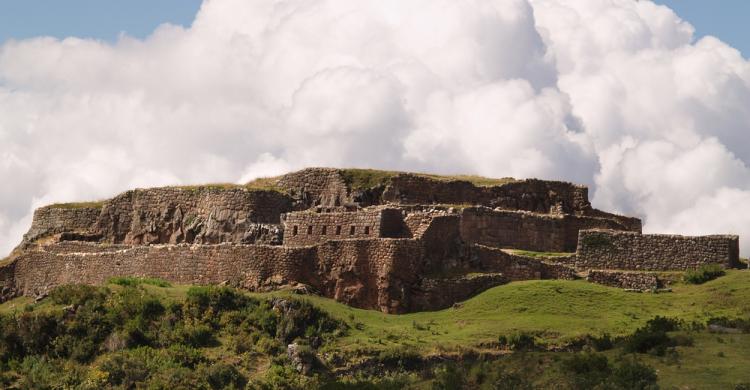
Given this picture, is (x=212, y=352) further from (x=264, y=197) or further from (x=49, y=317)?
(x=264, y=197)

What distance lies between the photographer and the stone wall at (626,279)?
65562mm

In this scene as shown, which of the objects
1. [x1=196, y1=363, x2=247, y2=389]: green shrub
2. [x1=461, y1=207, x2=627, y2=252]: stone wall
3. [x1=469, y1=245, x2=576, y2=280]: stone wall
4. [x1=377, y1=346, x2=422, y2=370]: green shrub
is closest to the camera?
[x1=377, y1=346, x2=422, y2=370]: green shrub

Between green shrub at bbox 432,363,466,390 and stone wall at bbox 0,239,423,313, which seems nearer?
green shrub at bbox 432,363,466,390

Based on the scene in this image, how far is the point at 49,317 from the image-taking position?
65.0m

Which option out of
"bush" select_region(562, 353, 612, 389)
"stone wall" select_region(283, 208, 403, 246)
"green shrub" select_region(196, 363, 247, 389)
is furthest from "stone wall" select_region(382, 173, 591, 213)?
"bush" select_region(562, 353, 612, 389)

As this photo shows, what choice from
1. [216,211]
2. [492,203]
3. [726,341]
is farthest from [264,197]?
[726,341]

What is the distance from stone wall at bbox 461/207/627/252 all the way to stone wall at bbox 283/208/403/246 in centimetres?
417

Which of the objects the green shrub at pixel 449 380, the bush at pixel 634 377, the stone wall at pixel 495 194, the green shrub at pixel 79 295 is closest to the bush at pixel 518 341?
the green shrub at pixel 449 380

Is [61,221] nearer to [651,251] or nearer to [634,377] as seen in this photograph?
[651,251]

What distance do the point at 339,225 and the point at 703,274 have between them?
14.5 meters

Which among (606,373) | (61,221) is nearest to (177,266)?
(61,221)

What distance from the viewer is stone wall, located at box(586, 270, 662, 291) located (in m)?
65.6

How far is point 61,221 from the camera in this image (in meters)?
84.9

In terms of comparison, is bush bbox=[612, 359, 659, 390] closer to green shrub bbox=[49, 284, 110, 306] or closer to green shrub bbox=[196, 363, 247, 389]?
green shrub bbox=[196, 363, 247, 389]
